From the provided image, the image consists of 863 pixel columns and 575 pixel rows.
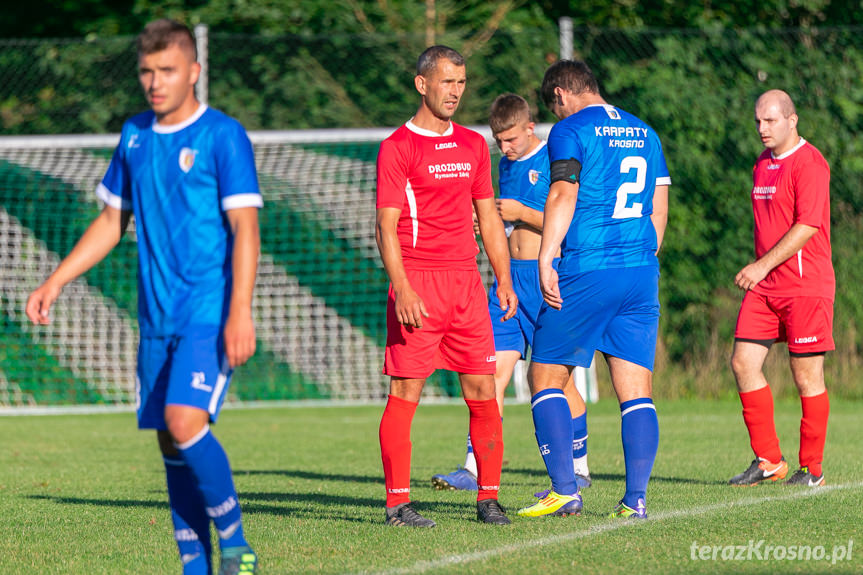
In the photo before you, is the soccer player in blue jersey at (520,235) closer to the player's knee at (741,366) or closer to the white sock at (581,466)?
the white sock at (581,466)

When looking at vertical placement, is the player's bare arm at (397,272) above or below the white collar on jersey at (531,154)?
below

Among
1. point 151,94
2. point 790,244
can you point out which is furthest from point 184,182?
point 790,244

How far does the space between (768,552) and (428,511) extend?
78.8 inches

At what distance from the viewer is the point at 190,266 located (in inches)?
173

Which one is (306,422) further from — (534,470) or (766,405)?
(766,405)

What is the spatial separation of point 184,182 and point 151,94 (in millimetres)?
326

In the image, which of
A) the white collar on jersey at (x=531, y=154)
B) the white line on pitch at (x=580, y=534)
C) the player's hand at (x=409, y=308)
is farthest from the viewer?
the white collar on jersey at (x=531, y=154)

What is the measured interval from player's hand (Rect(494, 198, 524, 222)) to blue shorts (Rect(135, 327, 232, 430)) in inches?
132

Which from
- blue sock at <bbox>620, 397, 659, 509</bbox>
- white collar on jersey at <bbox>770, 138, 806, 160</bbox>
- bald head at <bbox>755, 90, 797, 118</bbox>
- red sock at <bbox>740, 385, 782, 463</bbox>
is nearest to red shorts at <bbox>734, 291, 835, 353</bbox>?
red sock at <bbox>740, 385, 782, 463</bbox>

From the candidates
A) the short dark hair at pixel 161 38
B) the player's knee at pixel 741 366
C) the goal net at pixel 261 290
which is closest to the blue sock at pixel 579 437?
the player's knee at pixel 741 366

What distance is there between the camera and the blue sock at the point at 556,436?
607 centimetres

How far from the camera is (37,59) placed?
18.1 metres

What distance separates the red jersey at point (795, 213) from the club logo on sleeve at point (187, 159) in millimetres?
4337

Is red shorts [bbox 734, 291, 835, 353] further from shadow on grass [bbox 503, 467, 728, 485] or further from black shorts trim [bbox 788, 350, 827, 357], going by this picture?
shadow on grass [bbox 503, 467, 728, 485]
